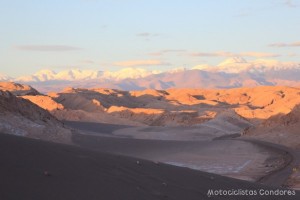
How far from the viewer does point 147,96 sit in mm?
108250

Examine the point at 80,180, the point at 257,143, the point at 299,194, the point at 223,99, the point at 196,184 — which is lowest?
the point at 223,99

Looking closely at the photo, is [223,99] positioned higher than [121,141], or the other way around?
[121,141]

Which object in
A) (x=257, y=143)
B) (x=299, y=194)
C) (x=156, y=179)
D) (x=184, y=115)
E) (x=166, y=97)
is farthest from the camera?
(x=166, y=97)

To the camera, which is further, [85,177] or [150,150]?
[150,150]

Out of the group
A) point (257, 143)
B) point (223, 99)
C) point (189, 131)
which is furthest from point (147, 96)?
point (257, 143)

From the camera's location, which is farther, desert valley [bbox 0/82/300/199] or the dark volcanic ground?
desert valley [bbox 0/82/300/199]

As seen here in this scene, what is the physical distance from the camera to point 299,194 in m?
12.8

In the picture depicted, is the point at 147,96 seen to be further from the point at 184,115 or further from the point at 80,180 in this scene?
the point at 80,180

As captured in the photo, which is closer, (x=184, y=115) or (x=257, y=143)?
(x=257, y=143)

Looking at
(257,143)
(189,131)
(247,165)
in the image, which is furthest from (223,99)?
(247,165)

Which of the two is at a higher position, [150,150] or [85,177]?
[85,177]

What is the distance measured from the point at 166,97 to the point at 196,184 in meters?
96.1

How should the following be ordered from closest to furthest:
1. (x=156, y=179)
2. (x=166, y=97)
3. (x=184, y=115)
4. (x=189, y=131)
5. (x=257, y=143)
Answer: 1. (x=156, y=179)
2. (x=257, y=143)
3. (x=189, y=131)
4. (x=184, y=115)
5. (x=166, y=97)

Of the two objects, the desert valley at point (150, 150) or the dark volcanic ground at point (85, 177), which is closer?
the dark volcanic ground at point (85, 177)
